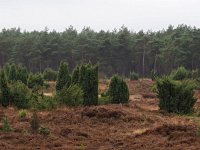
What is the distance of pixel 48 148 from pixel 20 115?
7.78 metres

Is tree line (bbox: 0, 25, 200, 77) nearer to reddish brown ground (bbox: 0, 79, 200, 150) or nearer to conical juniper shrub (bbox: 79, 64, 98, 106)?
conical juniper shrub (bbox: 79, 64, 98, 106)

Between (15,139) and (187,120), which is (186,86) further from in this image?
(15,139)

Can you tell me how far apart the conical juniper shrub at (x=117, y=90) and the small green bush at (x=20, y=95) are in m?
6.73

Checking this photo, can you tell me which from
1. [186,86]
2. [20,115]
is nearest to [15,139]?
[20,115]

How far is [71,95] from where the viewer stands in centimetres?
2700

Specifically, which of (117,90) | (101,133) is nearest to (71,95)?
(117,90)

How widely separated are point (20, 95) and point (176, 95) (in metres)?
9.71

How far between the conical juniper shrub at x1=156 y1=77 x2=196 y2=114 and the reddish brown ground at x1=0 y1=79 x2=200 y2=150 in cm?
419

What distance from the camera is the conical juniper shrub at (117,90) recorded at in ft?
103

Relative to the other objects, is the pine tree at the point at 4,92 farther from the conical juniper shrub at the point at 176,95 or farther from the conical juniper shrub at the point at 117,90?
the conical juniper shrub at the point at 176,95

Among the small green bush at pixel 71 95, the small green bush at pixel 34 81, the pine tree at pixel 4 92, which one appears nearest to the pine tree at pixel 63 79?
the small green bush at pixel 71 95

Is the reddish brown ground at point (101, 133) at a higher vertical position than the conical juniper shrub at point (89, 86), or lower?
lower

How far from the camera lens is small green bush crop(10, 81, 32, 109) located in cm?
2705

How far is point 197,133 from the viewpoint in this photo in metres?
16.0
